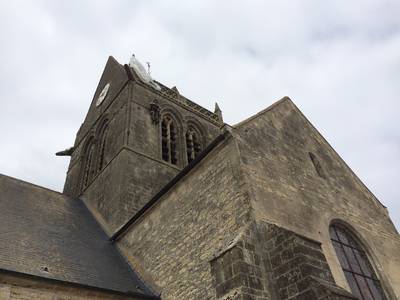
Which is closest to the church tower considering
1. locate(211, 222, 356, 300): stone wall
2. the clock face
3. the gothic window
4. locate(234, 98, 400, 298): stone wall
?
the clock face

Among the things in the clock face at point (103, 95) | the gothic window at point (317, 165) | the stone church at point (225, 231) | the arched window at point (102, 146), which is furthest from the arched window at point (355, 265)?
the clock face at point (103, 95)

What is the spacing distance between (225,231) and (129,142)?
23.9ft

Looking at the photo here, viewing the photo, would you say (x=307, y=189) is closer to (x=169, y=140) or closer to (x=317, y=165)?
(x=317, y=165)

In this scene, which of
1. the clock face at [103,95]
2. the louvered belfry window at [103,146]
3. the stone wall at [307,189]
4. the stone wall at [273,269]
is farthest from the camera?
the clock face at [103,95]

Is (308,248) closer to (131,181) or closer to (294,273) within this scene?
(294,273)

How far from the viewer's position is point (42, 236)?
354 inches

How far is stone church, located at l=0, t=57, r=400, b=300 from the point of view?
229 inches

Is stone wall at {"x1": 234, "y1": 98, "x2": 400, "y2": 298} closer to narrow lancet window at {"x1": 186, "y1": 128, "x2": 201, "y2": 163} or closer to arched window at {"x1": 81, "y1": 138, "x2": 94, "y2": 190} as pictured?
narrow lancet window at {"x1": 186, "y1": 128, "x2": 201, "y2": 163}

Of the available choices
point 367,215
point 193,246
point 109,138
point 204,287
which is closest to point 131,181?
point 109,138

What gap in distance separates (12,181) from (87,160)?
4.79m

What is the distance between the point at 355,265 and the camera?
7.69 metres

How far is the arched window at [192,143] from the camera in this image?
15.3 meters

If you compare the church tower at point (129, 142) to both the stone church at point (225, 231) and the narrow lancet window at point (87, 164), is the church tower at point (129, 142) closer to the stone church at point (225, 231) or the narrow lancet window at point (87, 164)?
the narrow lancet window at point (87, 164)

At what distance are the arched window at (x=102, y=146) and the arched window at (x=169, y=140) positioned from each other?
90.0 inches
